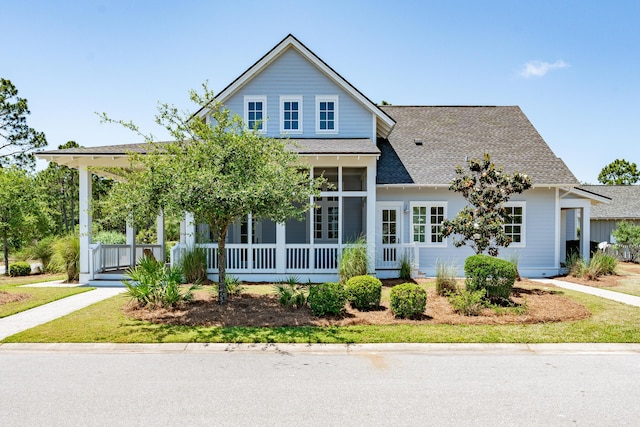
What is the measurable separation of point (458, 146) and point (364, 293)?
11195mm

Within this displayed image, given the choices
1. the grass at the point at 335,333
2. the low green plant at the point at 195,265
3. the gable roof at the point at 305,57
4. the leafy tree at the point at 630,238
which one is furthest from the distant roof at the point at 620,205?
the low green plant at the point at 195,265

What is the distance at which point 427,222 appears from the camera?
16406mm

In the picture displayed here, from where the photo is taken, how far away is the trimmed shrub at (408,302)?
8797 millimetres

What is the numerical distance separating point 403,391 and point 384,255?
10.4m

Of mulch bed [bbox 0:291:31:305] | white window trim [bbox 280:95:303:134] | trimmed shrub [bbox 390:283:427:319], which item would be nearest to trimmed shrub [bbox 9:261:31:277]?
mulch bed [bbox 0:291:31:305]

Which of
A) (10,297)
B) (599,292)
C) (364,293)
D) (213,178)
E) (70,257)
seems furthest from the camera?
(70,257)

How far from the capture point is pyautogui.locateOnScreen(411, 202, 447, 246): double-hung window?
1635 cm

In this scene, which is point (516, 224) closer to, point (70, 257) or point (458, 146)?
point (458, 146)

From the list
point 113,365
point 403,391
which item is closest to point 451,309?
point 403,391

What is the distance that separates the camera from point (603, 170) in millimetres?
62906

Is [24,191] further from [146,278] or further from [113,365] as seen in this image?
[113,365]

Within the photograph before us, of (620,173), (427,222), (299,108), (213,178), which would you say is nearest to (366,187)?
(427,222)

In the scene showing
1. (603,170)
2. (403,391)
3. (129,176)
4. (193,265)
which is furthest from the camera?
(603,170)

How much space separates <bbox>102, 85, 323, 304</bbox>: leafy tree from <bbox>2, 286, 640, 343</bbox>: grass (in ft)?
7.85
